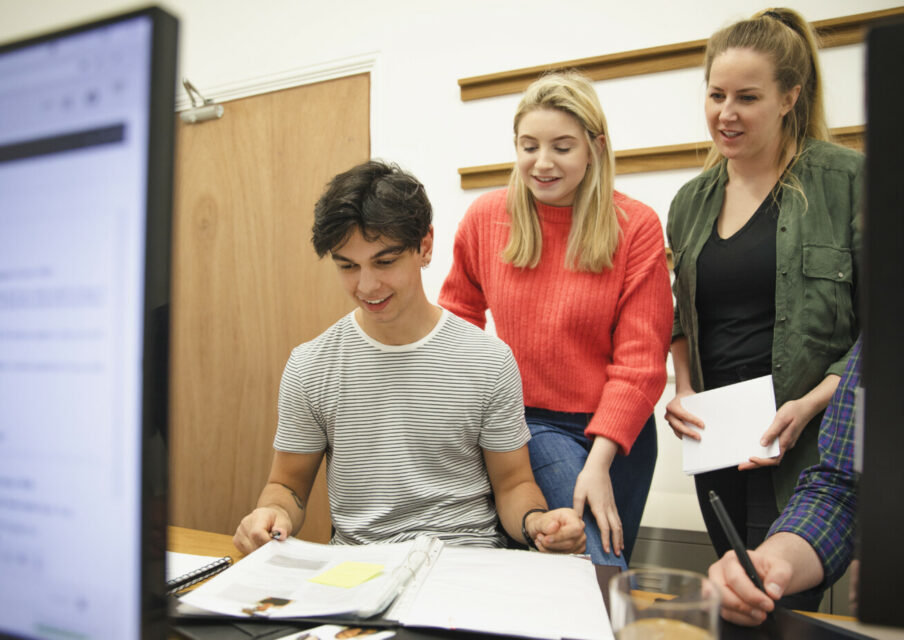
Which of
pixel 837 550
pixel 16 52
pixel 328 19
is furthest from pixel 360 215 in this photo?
pixel 328 19

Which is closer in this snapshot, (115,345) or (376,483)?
(115,345)

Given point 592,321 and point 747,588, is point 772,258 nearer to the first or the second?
point 592,321

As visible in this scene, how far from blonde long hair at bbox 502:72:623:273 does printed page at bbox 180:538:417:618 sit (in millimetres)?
715

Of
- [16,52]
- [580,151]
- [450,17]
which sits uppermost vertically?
[450,17]

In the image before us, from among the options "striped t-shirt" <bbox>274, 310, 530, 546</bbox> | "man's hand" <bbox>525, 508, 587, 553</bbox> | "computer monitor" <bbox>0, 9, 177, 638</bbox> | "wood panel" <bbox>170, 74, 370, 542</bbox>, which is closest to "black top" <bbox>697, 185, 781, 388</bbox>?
"striped t-shirt" <bbox>274, 310, 530, 546</bbox>

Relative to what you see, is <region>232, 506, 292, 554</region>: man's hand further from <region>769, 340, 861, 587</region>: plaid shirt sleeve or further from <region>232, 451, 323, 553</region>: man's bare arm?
<region>769, 340, 861, 587</region>: plaid shirt sleeve

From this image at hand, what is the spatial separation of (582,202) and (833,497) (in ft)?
2.45

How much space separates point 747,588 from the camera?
2.22ft

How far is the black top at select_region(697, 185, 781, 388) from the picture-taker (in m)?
1.34

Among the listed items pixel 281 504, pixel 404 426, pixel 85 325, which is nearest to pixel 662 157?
pixel 404 426

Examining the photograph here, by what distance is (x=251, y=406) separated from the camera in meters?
2.92

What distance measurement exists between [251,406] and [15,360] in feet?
8.59

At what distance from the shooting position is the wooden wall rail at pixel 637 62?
1904 mm

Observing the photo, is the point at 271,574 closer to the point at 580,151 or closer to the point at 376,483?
the point at 376,483
